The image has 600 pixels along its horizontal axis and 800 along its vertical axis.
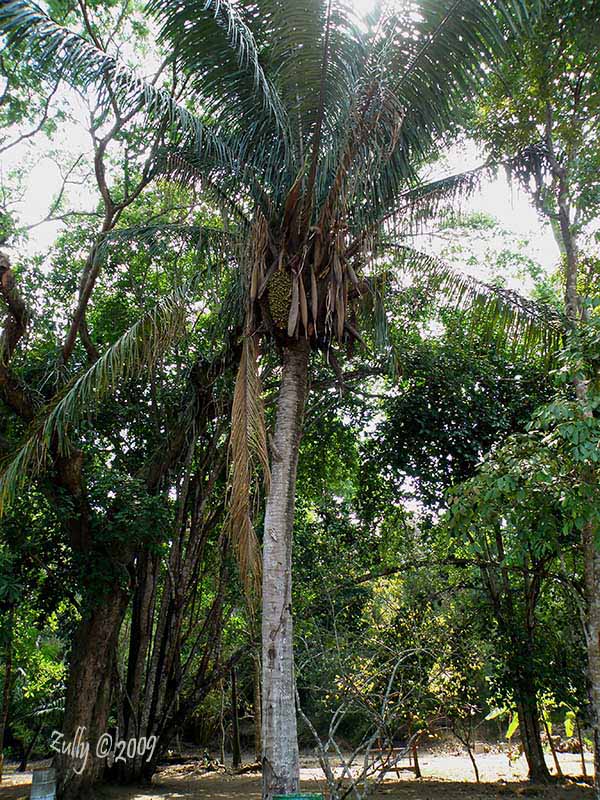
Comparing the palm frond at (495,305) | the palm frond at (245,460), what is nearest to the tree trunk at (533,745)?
the palm frond at (495,305)

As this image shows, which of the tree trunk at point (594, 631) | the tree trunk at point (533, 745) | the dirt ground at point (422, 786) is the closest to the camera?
the tree trunk at point (594, 631)

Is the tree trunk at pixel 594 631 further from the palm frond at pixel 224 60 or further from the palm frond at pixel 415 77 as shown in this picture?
the palm frond at pixel 224 60

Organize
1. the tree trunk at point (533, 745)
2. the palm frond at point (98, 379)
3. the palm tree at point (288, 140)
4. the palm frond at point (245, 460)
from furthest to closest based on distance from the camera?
the tree trunk at point (533, 745) → the palm frond at point (98, 379) → the palm frond at point (245, 460) → the palm tree at point (288, 140)

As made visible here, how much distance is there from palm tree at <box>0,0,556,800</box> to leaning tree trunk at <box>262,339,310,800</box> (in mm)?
11

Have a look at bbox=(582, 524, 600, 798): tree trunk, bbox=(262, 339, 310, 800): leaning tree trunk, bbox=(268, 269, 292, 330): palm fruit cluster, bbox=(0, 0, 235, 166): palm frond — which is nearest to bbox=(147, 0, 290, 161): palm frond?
bbox=(0, 0, 235, 166): palm frond

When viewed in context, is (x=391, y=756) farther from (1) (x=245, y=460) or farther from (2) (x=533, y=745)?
(1) (x=245, y=460)

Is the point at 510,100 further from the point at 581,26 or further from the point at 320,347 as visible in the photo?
the point at 320,347

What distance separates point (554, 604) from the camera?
1025 centimetres

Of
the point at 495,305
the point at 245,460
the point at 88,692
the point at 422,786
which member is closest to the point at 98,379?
the point at 245,460

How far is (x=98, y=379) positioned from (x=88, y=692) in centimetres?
450

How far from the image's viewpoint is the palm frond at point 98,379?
208 inches

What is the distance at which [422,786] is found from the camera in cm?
923

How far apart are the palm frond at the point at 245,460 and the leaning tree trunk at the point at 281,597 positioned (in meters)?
0.17

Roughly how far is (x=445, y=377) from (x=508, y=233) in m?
2.82
